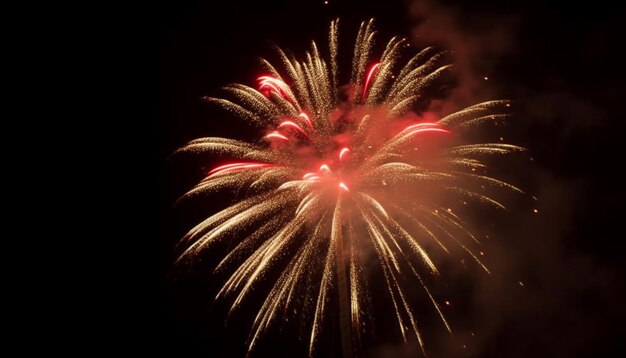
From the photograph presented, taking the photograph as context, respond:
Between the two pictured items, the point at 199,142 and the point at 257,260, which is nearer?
the point at 257,260

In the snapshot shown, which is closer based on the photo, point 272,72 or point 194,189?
point 194,189

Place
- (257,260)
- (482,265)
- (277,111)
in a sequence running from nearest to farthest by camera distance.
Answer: (482,265) → (257,260) → (277,111)

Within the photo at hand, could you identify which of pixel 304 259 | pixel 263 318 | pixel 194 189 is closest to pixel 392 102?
pixel 304 259

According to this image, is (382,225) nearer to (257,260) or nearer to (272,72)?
(257,260)

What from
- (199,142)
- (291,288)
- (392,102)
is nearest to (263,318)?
(291,288)

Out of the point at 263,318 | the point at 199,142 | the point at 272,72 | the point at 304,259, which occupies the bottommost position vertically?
the point at 263,318

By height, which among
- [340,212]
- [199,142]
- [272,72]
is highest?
[272,72]

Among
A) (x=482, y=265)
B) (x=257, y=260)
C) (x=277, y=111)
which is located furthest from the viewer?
(x=277, y=111)

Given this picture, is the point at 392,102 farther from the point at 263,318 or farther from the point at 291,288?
the point at 263,318

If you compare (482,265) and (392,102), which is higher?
(392,102)
